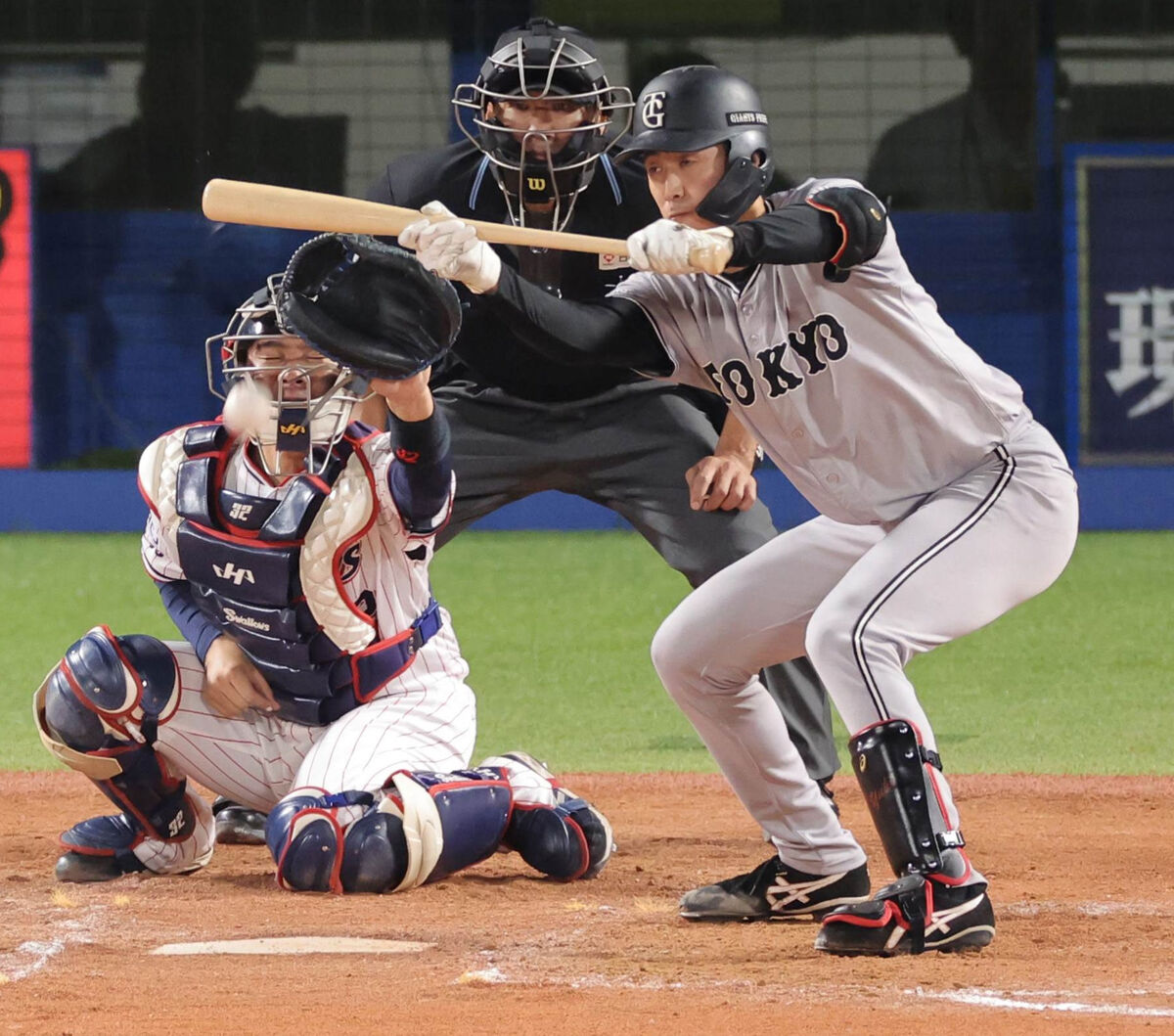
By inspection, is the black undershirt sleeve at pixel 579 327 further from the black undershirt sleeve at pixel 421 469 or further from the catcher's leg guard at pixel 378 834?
the catcher's leg guard at pixel 378 834

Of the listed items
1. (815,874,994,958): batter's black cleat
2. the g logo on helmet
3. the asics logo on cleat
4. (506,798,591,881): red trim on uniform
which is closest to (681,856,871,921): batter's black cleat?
the asics logo on cleat

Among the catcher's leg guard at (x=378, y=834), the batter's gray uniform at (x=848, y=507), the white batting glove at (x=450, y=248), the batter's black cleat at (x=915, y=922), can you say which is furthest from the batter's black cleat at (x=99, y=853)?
the batter's black cleat at (x=915, y=922)

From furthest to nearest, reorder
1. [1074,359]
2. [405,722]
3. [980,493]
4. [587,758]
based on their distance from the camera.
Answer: [1074,359] → [587,758] → [405,722] → [980,493]

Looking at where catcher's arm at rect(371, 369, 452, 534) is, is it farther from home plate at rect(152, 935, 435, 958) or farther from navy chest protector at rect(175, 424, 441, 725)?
home plate at rect(152, 935, 435, 958)

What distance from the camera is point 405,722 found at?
4.26 metres

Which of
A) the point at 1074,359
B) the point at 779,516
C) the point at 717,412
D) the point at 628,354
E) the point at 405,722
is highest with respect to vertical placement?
the point at 628,354

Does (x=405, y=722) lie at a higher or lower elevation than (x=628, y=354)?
lower

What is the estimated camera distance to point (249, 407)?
163 inches

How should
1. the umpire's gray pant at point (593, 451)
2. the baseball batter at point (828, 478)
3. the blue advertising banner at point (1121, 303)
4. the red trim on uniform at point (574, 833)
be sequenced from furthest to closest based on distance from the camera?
the blue advertising banner at point (1121, 303) → the umpire's gray pant at point (593, 451) → the red trim on uniform at point (574, 833) → the baseball batter at point (828, 478)

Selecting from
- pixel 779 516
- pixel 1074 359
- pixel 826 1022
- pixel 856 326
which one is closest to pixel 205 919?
pixel 826 1022

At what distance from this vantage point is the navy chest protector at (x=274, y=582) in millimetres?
4117

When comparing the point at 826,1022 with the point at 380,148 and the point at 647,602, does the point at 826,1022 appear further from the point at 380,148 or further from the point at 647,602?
the point at 380,148

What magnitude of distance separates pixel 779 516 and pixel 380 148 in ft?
15.7

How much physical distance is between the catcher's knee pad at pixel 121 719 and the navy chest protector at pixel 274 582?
21 centimetres
